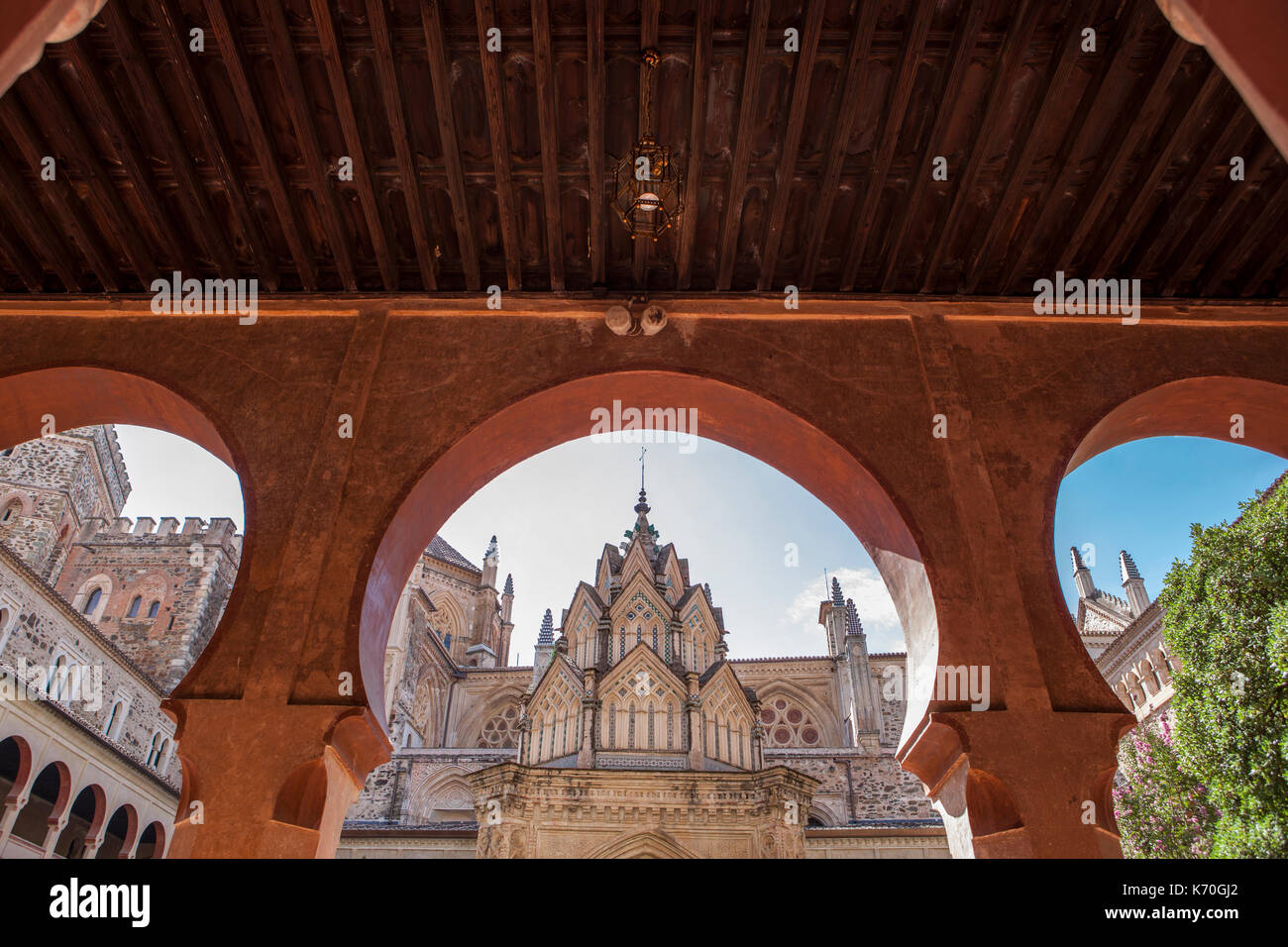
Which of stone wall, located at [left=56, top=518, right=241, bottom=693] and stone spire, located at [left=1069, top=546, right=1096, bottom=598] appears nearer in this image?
stone wall, located at [left=56, top=518, right=241, bottom=693]

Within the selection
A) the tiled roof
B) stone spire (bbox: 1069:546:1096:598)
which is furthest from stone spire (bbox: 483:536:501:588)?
stone spire (bbox: 1069:546:1096:598)

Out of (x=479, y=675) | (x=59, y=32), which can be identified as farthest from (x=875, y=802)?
(x=59, y=32)

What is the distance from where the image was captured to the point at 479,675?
43938 millimetres

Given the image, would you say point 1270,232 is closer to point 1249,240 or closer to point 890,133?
point 1249,240

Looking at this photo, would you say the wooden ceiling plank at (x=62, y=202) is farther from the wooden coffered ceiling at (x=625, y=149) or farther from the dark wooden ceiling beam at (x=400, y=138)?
the dark wooden ceiling beam at (x=400, y=138)

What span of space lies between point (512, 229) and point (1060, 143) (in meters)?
3.88

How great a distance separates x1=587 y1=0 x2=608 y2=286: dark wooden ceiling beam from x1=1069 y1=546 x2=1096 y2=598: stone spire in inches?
1894

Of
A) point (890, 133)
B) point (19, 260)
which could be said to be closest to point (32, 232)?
point (19, 260)

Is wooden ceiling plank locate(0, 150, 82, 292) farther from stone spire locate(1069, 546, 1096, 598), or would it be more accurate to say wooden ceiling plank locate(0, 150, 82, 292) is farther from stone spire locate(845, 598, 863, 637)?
stone spire locate(1069, 546, 1096, 598)

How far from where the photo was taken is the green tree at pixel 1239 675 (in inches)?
493

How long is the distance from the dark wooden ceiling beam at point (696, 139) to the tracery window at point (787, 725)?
36.3 metres

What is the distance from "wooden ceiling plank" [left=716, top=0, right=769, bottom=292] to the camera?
507 cm

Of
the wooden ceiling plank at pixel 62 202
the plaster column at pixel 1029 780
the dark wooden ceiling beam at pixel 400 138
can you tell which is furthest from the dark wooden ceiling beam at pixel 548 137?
the plaster column at pixel 1029 780

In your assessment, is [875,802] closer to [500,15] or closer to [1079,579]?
[1079,579]
